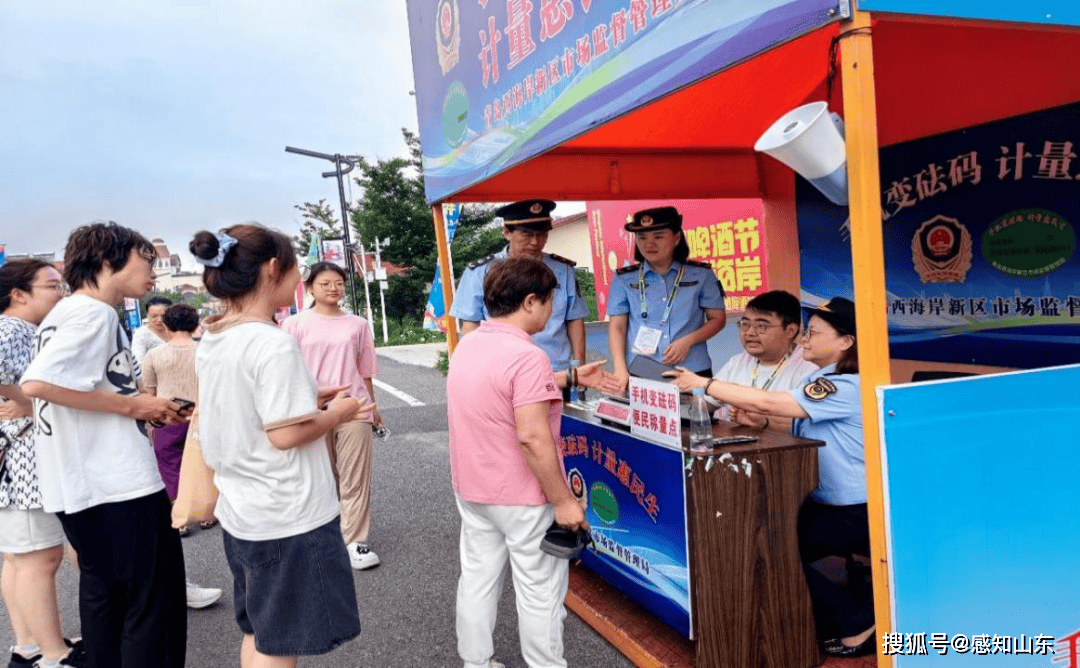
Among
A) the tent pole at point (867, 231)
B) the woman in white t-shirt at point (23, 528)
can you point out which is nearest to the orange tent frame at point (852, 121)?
the tent pole at point (867, 231)

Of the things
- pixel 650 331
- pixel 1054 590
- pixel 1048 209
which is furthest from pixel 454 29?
pixel 1054 590

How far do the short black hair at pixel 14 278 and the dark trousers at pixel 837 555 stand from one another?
3012mm

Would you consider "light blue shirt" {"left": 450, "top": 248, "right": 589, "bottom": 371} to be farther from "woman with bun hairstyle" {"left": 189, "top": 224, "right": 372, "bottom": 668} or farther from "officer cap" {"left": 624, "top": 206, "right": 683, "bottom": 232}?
"woman with bun hairstyle" {"left": 189, "top": 224, "right": 372, "bottom": 668}

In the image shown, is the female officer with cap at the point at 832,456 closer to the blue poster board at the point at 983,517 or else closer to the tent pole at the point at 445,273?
the blue poster board at the point at 983,517

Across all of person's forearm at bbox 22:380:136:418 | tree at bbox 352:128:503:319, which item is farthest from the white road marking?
tree at bbox 352:128:503:319

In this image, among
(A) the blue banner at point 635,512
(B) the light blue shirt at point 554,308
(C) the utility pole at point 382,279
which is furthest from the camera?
(C) the utility pole at point 382,279

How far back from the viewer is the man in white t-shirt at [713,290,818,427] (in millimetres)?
2936

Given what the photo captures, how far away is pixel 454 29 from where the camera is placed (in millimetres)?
3758

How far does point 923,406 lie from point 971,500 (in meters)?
0.32

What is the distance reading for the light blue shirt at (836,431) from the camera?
7.55 ft

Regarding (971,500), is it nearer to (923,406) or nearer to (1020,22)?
(923,406)

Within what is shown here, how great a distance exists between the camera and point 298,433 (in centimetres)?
182

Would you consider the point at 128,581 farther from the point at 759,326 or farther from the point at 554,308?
the point at 759,326

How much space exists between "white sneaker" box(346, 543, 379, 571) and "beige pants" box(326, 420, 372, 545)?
1.7 inches
